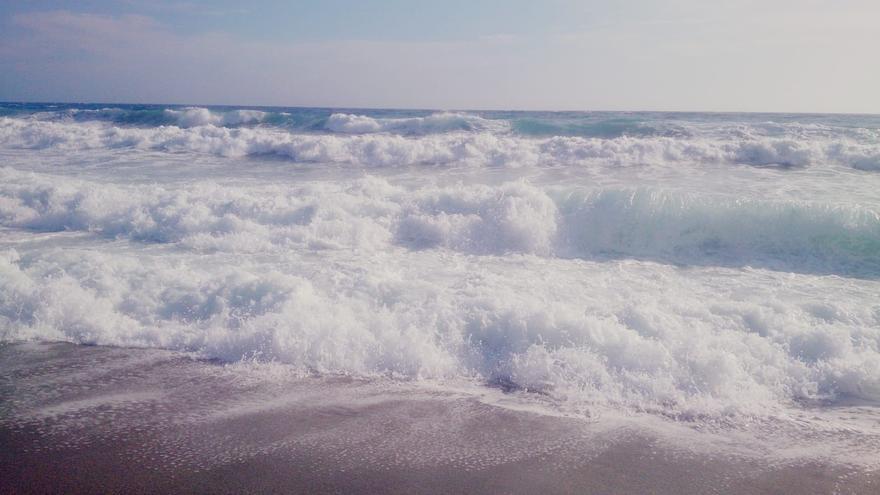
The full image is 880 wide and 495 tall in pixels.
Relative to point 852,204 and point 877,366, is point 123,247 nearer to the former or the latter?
point 877,366

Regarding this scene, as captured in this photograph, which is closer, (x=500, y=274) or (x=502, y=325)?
(x=502, y=325)

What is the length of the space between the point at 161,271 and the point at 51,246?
10.1 feet

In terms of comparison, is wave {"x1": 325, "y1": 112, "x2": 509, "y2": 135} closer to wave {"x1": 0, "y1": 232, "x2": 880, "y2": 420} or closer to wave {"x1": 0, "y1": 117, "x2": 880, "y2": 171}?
wave {"x1": 0, "y1": 117, "x2": 880, "y2": 171}

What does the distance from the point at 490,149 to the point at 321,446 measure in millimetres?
15161

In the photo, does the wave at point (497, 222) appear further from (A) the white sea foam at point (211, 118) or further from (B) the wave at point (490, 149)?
(A) the white sea foam at point (211, 118)

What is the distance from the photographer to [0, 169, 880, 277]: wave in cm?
869

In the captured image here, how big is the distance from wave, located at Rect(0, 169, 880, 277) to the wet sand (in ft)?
14.1

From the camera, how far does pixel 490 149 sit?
18.1 meters

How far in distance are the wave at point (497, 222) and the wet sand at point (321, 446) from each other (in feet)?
14.1

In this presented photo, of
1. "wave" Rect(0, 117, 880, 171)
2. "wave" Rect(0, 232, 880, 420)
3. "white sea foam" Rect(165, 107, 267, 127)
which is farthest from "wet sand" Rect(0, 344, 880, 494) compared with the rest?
"white sea foam" Rect(165, 107, 267, 127)

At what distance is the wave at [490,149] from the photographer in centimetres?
1605

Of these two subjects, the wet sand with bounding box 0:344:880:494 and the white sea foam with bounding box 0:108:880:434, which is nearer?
the wet sand with bounding box 0:344:880:494

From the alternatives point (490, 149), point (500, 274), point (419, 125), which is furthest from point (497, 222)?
point (419, 125)

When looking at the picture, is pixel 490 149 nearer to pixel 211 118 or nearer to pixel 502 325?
pixel 502 325
